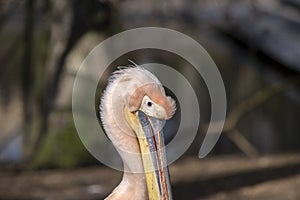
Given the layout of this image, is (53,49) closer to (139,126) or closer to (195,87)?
(195,87)

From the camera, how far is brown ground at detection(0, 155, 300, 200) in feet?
25.2

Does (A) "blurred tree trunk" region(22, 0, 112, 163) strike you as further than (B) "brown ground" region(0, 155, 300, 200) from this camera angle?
Yes

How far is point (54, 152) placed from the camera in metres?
8.95

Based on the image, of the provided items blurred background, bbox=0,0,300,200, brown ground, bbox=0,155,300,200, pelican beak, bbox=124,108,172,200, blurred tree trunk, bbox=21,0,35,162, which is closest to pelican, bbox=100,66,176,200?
pelican beak, bbox=124,108,172,200

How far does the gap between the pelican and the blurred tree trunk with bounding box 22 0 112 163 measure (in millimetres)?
3553

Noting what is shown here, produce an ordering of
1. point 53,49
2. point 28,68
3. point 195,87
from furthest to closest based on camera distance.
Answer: point 195,87 → point 28,68 → point 53,49

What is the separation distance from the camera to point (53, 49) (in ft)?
26.8

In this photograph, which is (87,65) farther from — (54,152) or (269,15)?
(269,15)

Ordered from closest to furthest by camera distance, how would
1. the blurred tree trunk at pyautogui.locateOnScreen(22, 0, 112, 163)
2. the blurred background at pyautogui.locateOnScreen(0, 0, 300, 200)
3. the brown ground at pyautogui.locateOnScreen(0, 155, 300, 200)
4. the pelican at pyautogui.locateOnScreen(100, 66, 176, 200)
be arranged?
1. the pelican at pyautogui.locateOnScreen(100, 66, 176, 200)
2. the brown ground at pyautogui.locateOnScreen(0, 155, 300, 200)
3. the blurred tree trunk at pyautogui.locateOnScreen(22, 0, 112, 163)
4. the blurred background at pyautogui.locateOnScreen(0, 0, 300, 200)

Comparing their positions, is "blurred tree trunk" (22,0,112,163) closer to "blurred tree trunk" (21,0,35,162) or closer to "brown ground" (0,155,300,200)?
"blurred tree trunk" (21,0,35,162)

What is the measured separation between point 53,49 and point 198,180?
1.88 meters

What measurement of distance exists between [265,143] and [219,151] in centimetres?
89

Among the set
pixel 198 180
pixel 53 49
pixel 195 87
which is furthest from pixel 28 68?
pixel 195 87

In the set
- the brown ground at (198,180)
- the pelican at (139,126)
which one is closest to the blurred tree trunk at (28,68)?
the brown ground at (198,180)
